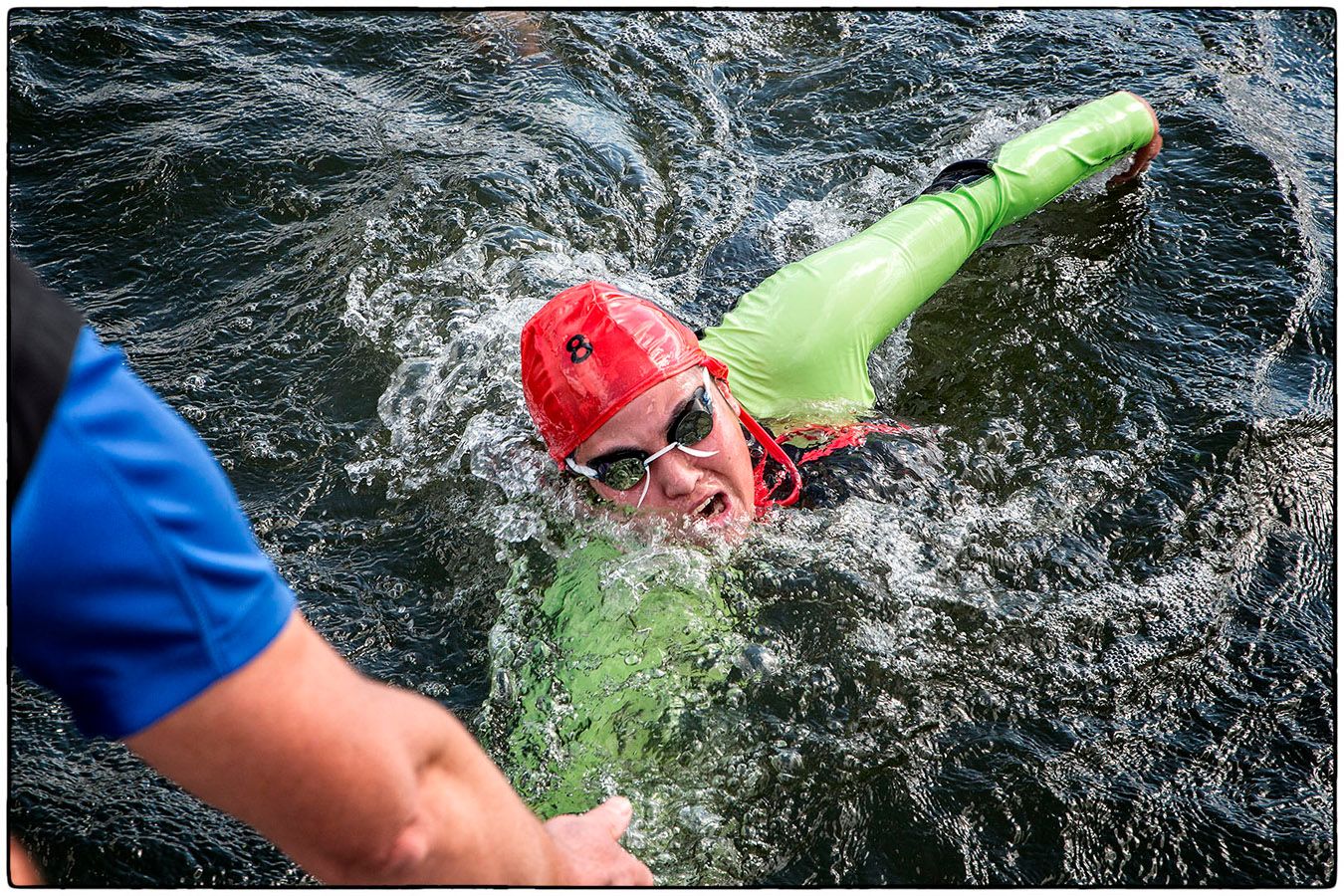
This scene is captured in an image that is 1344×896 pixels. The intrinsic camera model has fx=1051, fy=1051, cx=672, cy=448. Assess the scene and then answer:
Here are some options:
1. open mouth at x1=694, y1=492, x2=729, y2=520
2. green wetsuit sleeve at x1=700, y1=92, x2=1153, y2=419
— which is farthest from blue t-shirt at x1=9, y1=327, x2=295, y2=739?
green wetsuit sleeve at x1=700, y1=92, x2=1153, y2=419

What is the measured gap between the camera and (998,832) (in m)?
3.49

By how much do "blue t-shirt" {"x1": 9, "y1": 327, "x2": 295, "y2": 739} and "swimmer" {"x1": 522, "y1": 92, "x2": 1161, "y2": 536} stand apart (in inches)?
107

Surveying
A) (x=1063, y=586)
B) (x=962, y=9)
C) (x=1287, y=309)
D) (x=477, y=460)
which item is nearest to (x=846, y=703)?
(x=1063, y=586)

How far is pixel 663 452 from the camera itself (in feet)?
13.4

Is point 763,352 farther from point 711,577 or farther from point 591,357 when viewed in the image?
point 711,577

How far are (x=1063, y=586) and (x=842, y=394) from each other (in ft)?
4.26

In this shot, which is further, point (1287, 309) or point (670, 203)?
point (670, 203)

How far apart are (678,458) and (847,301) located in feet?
4.12

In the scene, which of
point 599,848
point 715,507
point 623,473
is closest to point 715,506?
point 715,507

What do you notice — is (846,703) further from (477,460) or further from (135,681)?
(135,681)

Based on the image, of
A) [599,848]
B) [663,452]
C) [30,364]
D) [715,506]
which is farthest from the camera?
[715,506]

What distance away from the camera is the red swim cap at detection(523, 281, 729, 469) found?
4.08 meters

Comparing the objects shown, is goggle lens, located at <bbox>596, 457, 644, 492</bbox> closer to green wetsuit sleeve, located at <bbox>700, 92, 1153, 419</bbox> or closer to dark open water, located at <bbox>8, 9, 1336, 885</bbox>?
dark open water, located at <bbox>8, 9, 1336, 885</bbox>

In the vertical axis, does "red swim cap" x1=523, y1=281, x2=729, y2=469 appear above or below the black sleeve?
below
